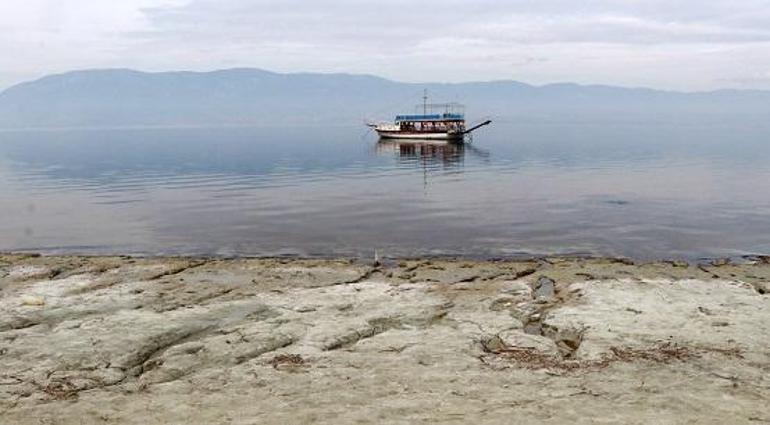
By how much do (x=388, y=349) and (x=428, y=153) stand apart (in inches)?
3668

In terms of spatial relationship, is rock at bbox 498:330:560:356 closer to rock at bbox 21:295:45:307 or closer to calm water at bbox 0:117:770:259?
rock at bbox 21:295:45:307

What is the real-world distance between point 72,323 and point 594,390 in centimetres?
1198

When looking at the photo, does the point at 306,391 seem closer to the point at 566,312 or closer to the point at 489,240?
the point at 566,312

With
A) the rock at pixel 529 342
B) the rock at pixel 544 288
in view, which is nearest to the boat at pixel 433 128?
the rock at pixel 544 288

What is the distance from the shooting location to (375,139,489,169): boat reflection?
89688 millimetres

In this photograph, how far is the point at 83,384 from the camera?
11992mm

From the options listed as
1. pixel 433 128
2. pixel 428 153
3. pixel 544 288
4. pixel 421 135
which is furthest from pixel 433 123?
pixel 544 288

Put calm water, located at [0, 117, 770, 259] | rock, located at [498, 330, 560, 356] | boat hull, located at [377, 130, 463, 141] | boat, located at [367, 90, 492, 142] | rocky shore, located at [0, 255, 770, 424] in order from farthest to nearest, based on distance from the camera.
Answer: boat hull, located at [377, 130, 463, 141], boat, located at [367, 90, 492, 142], calm water, located at [0, 117, 770, 259], rock, located at [498, 330, 560, 356], rocky shore, located at [0, 255, 770, 424]

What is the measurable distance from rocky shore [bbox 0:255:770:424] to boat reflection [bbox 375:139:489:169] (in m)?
64.1

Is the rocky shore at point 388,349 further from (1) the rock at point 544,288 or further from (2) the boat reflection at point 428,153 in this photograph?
(2) the boat reflection at point 428,153

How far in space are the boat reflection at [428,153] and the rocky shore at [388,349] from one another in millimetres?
64120

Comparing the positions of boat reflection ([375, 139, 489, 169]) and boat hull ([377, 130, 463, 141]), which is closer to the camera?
boat reflection ([375, 139, 489, 169])

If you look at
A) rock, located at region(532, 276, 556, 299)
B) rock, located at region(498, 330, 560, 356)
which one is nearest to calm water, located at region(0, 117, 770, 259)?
rock, located at region(532, 276, 556, 299)

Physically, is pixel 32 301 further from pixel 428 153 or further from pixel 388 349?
pixel 428 153
